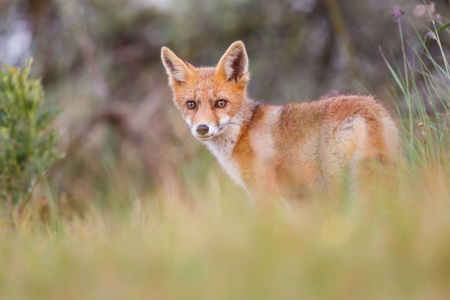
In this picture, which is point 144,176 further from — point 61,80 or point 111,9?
point 111,9

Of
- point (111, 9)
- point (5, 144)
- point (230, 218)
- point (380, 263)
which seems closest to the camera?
point (380, 263)

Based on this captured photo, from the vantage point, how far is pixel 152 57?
11250mm

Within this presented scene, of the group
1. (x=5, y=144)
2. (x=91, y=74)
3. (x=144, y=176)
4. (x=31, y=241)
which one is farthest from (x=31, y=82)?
(x=91, y=74)

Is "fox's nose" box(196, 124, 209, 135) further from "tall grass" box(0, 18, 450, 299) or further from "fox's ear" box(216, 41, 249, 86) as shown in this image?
"tall grass" box(0, 18, 450, 299)

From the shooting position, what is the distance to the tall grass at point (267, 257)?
2229 millimetres

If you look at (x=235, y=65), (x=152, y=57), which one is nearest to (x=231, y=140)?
(x=235, y=65)

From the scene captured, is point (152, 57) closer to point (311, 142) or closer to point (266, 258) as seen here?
point (311, 142)

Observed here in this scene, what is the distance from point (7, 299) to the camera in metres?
2.42

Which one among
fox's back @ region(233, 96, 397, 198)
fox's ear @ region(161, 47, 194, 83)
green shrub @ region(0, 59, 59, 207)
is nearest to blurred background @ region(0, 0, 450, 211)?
fox's ear @ region(161, 47, 194, 83)

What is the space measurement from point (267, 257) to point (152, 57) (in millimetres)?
9199

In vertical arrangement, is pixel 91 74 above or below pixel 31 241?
above

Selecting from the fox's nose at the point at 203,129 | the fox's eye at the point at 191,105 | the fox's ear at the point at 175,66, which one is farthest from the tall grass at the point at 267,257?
the fox's ear at the point at 175,66

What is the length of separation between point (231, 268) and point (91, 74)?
8.97 m

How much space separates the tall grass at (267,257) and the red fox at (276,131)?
0.63 meters
